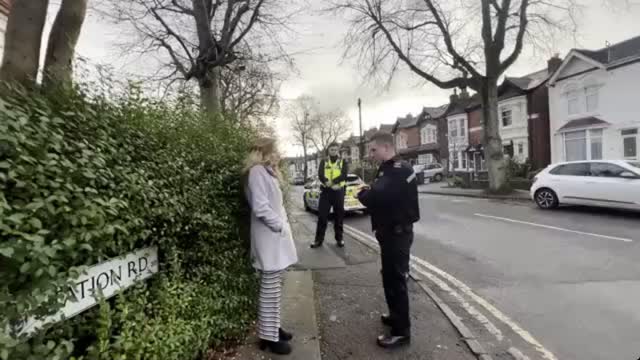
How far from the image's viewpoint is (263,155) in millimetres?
3225

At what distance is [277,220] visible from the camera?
10.0 feet

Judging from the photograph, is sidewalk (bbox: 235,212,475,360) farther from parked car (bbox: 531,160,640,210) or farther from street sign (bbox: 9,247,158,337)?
parked car (bbox: 531,160,640,210)

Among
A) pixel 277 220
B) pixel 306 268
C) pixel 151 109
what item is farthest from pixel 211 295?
pixel 306 268

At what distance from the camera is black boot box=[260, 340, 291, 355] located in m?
3.17

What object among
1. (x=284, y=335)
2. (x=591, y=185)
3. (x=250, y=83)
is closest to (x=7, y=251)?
(x=284, y=335)

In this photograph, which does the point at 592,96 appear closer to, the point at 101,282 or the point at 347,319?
the point at 347,319

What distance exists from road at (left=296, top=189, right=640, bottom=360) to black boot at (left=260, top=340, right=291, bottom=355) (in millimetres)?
1977

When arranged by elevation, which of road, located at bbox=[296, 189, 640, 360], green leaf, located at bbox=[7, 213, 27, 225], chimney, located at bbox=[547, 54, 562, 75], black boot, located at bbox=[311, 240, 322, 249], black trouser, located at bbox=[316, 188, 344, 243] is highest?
chimney, located at bbox=[547, 54, 562, 75]

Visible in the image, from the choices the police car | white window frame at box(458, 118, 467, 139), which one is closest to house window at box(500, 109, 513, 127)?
white window frame at box(458, 118, 467, 139)

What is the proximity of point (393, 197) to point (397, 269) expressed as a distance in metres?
0.65

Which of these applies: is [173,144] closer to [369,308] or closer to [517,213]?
[369,308]

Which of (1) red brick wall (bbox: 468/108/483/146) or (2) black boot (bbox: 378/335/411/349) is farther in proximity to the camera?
(1) red brick wall (bbox: 468/108/483/146)

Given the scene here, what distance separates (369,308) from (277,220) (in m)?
2.00

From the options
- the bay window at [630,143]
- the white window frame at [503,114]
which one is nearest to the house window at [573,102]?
the bay window at [630,143]
